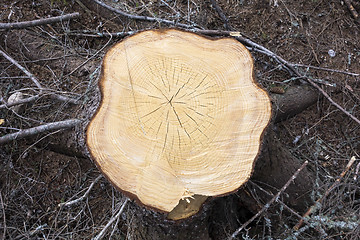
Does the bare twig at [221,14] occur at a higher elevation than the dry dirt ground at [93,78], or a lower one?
higher

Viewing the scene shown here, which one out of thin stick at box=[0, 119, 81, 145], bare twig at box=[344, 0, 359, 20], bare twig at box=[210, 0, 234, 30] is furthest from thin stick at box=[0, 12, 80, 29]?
bare twig at box=[344, 0, 359, 20]

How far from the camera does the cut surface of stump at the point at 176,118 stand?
62.7 inches

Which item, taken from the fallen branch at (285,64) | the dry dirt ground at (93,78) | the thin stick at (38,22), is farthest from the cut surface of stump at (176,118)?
the thin stick at (38,22)

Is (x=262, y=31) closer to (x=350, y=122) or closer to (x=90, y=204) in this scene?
(x=350, y=122)

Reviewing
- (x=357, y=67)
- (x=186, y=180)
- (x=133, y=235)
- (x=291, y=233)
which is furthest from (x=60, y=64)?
(x=357, y=67)

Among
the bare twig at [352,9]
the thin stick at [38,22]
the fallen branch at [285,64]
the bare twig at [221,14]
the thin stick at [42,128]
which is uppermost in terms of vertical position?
the bare twig at [352,9]

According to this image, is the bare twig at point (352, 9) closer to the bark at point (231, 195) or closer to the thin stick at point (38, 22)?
the bark at point (231, 195)

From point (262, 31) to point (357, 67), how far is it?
982 mm

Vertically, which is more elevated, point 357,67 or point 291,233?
point 357,67

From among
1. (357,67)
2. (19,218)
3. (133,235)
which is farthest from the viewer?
(357,67)

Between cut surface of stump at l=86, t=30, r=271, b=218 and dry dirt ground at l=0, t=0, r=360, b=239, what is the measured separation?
2.48 ft

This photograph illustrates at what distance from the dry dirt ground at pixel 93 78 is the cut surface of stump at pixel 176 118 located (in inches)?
29.8

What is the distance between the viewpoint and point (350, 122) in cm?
290

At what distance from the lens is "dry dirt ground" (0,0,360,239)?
2514 mm
